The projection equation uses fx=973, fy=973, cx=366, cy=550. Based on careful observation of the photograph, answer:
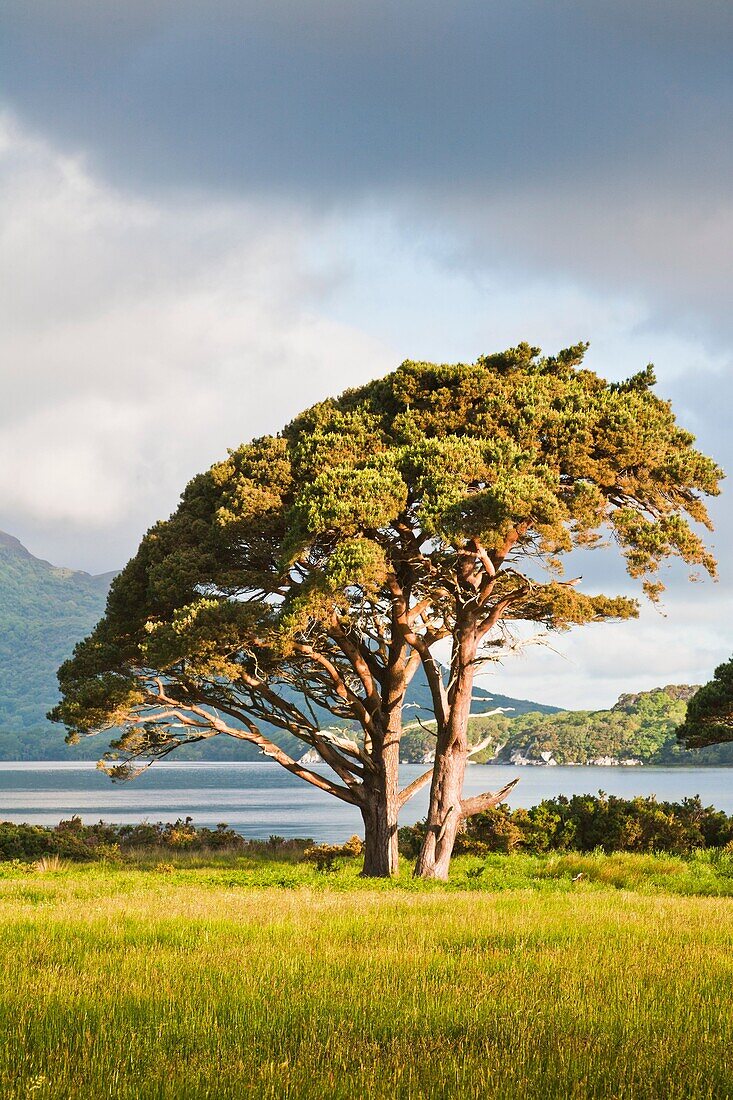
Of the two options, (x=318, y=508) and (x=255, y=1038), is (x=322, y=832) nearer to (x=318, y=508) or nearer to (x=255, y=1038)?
(x=318, y=508)

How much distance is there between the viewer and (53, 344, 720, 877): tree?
20.4 metres

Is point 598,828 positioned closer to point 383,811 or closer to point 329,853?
point 383,811

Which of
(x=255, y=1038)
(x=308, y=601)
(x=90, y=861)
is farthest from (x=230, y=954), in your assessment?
(x=90, y=861)

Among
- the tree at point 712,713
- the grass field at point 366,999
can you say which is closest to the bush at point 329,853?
the tree at point 712,713

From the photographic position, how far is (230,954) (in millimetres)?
10391

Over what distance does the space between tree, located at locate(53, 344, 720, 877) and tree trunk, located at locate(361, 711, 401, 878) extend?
52mm

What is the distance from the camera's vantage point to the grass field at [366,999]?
6.12 meters

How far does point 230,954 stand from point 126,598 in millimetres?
16968

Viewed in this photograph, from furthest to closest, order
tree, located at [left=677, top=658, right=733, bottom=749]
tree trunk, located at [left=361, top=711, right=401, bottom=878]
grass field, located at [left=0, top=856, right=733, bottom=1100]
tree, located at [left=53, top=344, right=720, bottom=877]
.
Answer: tree, located at [left=677, top=658, right=733, bottom=749] < tree trunk, located at [left=361, top=711, right=401, bottom=878] < tree, located at [left=53, top=344, right=720, bottom=877] < grass field, located at [left=0, top=856, right=733, bottom=1100]

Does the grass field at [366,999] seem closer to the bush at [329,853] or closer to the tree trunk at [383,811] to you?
the tree trunk at [383,811]

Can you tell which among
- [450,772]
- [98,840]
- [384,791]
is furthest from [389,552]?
[98,840]

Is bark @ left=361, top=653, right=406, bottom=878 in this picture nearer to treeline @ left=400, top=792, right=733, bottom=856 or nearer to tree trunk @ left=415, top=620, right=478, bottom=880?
tree trunk @ left=415, top=620, right=478, bottom=880

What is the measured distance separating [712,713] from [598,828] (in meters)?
5.03

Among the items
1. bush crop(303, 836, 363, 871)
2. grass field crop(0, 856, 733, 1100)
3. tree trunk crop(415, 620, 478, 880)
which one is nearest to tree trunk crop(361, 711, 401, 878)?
tree trunk crop(415, 620, 478, 880)
